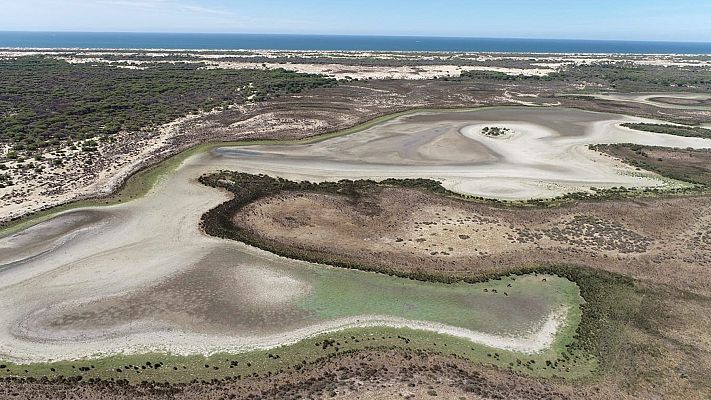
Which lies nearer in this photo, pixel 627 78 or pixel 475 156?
pixel 475 156

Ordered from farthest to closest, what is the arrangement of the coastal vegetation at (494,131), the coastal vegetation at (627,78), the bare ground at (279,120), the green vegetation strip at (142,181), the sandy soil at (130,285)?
the coastal vegetation at (627,78)
the coastal vegetation at (494,131)
the bare ground at (279,120)
the green vegetation strip at (142,181)
the sandy soil at (130,285)

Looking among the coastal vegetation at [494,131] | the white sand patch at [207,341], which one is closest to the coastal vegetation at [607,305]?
the white sand patch at [207,341]

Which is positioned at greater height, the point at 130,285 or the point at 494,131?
the point at 494,131

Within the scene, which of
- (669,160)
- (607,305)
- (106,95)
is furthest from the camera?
(106,95)

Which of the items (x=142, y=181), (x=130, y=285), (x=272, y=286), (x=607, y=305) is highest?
(x=142, y=181)

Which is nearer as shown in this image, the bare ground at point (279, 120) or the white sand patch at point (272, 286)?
the white sand patch at point (272, 286)

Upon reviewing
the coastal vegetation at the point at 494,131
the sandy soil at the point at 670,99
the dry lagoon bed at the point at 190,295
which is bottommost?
the dry lagoon bed at the point at 190,295

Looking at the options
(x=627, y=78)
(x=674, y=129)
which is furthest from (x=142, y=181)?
(x=627, y=78)

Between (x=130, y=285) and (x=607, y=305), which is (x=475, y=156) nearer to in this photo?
(x=607, y=305)

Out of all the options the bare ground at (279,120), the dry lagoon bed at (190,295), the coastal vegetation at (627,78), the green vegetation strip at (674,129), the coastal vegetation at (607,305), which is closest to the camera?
the coastal vegetation at (607,305)

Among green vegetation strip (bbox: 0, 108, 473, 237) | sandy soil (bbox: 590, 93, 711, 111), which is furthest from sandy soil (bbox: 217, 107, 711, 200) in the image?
sandy soil (bbox: 590, 93, 711, 111)

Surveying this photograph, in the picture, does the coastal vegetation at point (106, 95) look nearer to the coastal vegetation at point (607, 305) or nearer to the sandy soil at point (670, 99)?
the coastal vegetation at point (607, 305)

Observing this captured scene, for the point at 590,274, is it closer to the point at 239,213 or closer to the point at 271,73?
the point at 239,213
